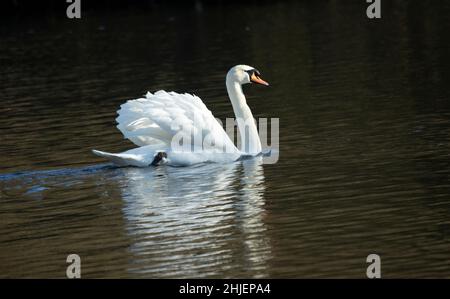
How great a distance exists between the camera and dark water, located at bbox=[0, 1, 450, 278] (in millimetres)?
11234

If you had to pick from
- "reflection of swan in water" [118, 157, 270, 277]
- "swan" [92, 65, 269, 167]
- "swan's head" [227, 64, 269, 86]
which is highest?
"swan's head" [227, 64, 269, 86]

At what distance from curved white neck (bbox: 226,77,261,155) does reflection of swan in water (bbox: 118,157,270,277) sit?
0.33 meters

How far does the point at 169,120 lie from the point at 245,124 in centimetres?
182

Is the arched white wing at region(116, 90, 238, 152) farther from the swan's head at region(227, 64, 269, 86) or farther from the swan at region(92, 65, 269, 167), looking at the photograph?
the swan's head at region(227, 64, 269, 86)

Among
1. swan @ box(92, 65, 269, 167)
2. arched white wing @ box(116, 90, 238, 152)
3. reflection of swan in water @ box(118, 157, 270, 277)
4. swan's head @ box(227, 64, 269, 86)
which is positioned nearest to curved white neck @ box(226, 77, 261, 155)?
swan's head @ box(227, 64, 269, 86)

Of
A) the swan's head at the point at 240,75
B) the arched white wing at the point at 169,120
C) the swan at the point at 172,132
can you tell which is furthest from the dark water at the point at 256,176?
the swan's head at the point at 240,75

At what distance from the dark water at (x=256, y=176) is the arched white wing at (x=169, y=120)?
50cm

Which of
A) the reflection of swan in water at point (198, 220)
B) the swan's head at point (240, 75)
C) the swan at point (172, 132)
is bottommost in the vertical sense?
the reflection of swan in water at point (198, 220)

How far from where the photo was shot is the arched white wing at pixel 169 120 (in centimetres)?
1566

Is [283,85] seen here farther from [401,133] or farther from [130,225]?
[130,225]

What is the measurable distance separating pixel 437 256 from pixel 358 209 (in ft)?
7.11

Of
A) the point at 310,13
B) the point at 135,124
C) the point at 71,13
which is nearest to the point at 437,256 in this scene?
the point at 135,124

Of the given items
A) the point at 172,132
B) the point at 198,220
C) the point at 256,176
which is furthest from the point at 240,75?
the point at 198,220

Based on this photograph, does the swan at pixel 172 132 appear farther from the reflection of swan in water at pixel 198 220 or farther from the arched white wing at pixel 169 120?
the reflection of swan in water at pixel 198 220
